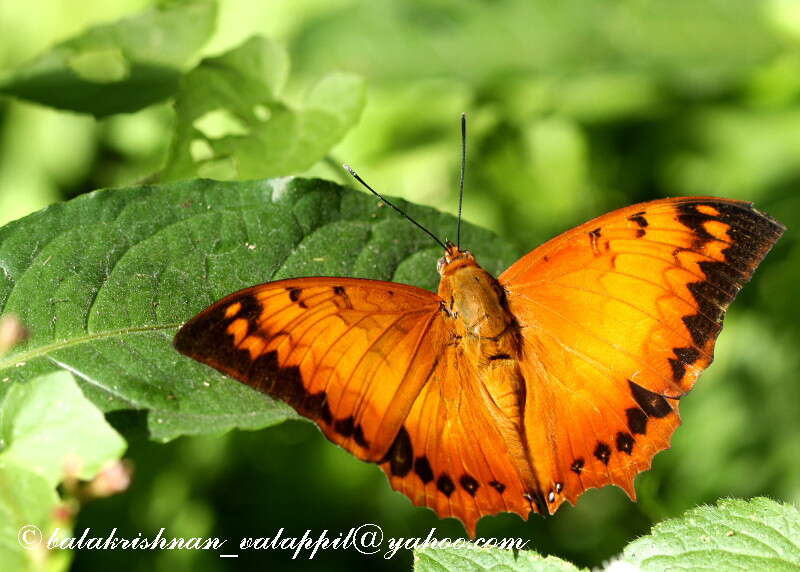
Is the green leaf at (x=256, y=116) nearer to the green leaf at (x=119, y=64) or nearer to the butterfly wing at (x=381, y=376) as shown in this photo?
the green leaf at (x=119, y=64)

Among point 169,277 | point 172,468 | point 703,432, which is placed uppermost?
point 169,277

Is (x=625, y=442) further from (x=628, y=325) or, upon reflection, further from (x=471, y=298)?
(x=471, y=298)

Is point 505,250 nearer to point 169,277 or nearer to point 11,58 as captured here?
point 169,277

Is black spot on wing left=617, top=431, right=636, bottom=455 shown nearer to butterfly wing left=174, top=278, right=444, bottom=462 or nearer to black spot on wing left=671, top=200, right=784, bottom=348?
black spot on wing left=671, top=200, right=784, bottom=348

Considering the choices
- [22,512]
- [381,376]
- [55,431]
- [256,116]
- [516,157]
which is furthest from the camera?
[516,157]

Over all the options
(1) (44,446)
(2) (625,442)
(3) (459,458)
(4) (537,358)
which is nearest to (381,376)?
(3) (459,458)

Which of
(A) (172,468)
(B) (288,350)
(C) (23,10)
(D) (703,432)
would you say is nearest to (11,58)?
(C) (23,10)
